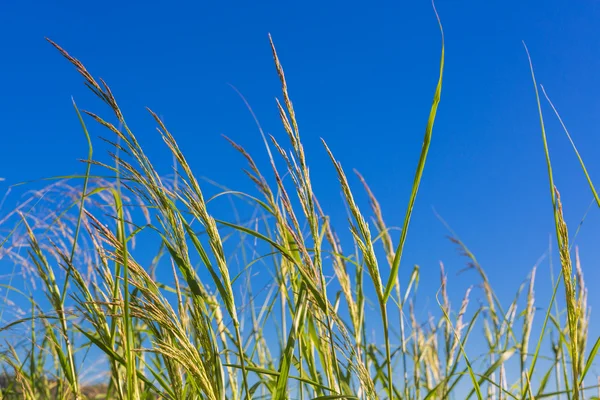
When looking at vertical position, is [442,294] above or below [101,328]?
above

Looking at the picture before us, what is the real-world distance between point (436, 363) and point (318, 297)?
1780mm

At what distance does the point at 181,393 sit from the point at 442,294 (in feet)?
4.76

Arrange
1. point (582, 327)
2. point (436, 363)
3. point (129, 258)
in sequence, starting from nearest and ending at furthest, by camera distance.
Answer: point (129, 258) → point (582, 327) → point (436, 363)

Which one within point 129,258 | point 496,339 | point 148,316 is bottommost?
point 148,316

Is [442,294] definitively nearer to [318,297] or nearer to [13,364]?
[318,297]

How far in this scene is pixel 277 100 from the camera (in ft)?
4.33

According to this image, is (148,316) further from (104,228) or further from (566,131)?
(566,131)

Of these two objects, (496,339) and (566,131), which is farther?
(496,339)

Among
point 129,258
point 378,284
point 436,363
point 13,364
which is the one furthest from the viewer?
point 436,363

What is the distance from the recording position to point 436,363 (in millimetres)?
2863

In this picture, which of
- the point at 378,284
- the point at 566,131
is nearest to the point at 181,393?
the point at 378,284

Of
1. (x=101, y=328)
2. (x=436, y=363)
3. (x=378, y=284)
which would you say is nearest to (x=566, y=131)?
(x=378, y=284)

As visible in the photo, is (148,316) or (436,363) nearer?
(148,316)

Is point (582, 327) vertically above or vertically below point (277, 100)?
below
